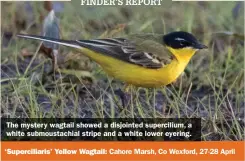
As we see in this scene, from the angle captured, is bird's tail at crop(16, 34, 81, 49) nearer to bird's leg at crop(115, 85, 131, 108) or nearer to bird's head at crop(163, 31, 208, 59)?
bird's leg at crop(115, 85, 131, 108)

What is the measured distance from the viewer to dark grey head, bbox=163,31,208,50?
11.2ft

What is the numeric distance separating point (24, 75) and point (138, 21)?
56cm

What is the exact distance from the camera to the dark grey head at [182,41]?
3.41 meters

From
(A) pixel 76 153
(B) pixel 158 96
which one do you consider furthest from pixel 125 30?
(A) pixel 76 153

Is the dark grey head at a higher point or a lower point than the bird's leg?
higher

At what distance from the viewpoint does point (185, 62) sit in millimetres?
3414

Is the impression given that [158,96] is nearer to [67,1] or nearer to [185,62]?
[185,62]
